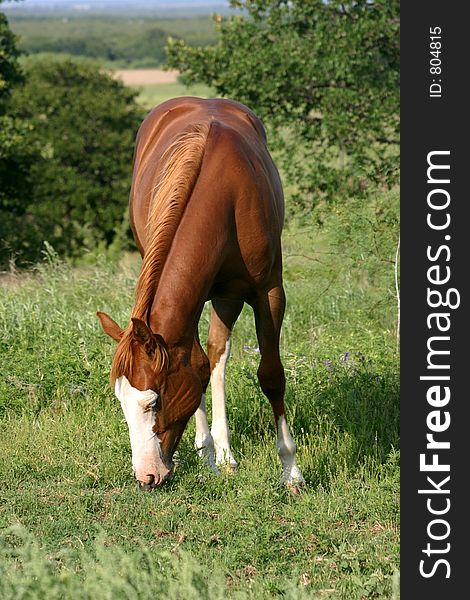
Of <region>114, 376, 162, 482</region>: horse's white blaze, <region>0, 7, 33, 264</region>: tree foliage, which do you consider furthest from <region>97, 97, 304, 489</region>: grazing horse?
<region>0, 7, 33, 264</region>: tree foliage

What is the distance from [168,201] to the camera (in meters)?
4.52

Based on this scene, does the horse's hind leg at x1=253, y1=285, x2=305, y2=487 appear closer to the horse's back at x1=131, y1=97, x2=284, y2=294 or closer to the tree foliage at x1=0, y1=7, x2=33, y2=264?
the horse's back at x1=131, y1=97, x2=284, y2=294

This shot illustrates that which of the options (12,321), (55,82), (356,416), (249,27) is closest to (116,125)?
(55,82)

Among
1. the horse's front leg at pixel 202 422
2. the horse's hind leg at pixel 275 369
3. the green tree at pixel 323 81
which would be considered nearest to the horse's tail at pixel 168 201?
the horse's front leg at pixel 202 422

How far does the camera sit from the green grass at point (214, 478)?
3.72 metres

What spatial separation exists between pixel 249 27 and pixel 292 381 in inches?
356

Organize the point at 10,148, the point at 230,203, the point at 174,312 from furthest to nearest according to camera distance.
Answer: the point at 10,148 → the point at 230,203 → the point at 174,312

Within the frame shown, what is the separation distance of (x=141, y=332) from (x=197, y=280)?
50 cm

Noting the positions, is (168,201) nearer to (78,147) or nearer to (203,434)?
(203,434)

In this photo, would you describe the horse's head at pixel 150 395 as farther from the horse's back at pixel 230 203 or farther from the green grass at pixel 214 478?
the horse's back at pixel 230 203

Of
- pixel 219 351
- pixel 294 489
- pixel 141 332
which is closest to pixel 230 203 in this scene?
pixel 141 332

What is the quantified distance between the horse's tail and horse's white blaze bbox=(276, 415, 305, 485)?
1414 mm

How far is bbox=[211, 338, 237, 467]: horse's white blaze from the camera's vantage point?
547 cm

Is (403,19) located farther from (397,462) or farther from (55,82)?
(55,82)
